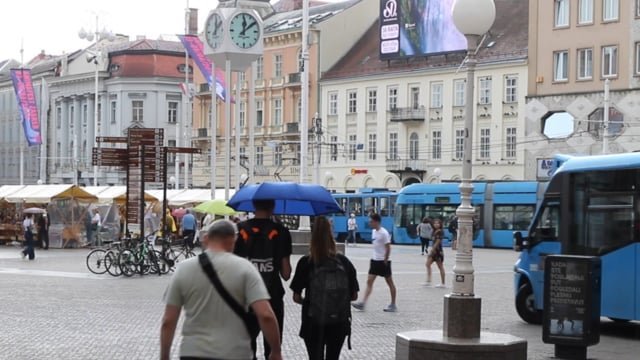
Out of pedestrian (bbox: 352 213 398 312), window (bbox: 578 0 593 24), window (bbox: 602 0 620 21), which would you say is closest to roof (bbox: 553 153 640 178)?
pedestrian (bbox: 352 213 398 312)

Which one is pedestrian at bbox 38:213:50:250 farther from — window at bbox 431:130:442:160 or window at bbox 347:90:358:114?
window at bbox 347:90:358:114

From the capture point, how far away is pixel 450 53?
71.8 metres

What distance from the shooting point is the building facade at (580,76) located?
60.4m

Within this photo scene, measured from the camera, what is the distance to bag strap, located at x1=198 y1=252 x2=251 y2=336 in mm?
7029

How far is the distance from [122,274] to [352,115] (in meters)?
50.2

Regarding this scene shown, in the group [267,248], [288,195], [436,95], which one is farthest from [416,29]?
[267,248]

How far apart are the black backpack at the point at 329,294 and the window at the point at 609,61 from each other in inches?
2106

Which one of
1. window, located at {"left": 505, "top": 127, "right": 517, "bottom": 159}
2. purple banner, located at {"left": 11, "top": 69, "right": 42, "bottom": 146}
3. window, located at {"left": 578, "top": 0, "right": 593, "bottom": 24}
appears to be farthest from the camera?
window, located at {"left": 505, "top": 127, "right": 517, "bottom": 159}

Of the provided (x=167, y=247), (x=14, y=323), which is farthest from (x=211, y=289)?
(x=167, y=247)

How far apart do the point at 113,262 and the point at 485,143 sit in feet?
138

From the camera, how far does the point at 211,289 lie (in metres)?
7.08

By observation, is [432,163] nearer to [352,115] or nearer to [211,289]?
[352,115]

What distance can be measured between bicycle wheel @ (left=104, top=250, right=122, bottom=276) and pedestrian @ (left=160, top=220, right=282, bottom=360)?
77.3 feet

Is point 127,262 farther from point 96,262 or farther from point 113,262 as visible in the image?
point 96,262
